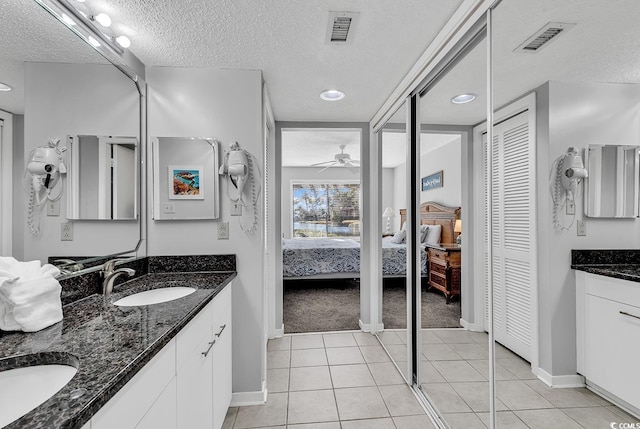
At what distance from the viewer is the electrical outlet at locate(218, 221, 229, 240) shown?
85.2 inches

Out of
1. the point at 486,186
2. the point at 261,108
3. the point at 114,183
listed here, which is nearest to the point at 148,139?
the point at 114,183

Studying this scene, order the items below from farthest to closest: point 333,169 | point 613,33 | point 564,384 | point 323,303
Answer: point 333,169 < point 323,303 < point 564,384 < point 613,33

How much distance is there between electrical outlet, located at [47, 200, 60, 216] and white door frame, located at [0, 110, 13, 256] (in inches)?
7.2

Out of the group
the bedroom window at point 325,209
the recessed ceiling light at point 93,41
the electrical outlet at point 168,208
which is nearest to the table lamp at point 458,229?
the electrical outlet at point 168,208

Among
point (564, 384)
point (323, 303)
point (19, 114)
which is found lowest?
point (323, 303)

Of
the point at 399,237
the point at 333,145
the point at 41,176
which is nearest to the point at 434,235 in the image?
the point at 399,237

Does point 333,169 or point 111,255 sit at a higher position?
point 333,169

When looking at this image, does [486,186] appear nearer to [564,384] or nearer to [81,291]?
[564,384]

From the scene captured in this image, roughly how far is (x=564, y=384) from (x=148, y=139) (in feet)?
8.20

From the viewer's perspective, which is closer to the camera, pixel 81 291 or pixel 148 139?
pixel 81 291

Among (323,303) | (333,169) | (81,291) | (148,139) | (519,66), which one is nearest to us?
(519,66)

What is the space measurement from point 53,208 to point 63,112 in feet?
1.49

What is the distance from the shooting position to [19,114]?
1.20m

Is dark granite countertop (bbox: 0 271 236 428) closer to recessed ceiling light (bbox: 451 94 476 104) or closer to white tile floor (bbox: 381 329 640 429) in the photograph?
white tile floor (bbox: 381 329 640 429)
